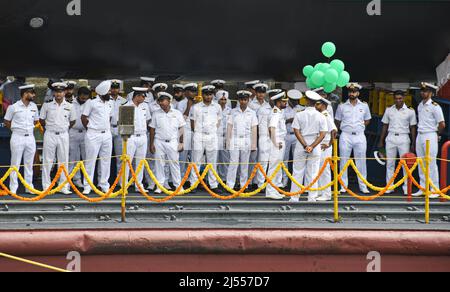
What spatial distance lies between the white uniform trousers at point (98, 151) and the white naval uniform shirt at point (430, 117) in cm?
431

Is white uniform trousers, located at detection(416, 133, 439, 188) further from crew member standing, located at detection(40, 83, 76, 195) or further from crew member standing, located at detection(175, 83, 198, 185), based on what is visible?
crew member standing, located at detection(40, 83, 76, 195)

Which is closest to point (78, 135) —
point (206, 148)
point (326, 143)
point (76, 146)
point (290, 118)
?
point (76, 146)

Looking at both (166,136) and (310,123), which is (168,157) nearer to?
(166,136)

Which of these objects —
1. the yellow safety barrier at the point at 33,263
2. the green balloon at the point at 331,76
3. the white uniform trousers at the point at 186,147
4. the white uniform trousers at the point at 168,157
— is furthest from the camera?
the white uniform trousers at the point at 186,147

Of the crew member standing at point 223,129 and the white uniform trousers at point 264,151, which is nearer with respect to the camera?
the white uniform trousers at point 264,151

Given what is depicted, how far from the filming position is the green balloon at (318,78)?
14.7m

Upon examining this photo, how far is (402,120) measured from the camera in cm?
1564

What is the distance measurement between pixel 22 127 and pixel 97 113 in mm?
1028

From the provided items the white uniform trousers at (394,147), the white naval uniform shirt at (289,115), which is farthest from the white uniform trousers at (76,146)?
the white uniform trousers at (394,147)

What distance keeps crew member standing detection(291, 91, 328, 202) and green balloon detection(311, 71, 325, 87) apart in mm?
206

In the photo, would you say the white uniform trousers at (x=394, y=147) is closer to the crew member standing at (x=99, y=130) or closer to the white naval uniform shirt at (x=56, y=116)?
the crew member standing at (x=99, y=130)

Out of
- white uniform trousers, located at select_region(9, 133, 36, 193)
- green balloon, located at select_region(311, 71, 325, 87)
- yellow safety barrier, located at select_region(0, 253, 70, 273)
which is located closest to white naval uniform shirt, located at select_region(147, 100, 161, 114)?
white uniform trousers, located at select_region(9, 133, 36, 193)
